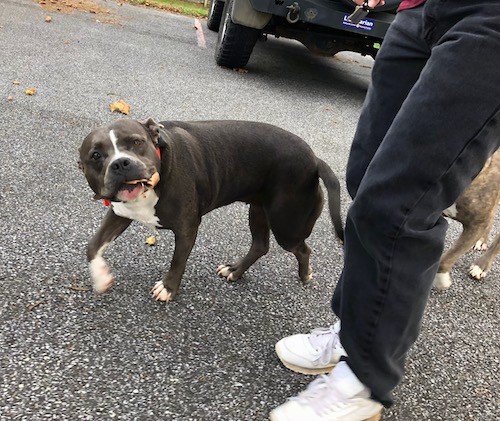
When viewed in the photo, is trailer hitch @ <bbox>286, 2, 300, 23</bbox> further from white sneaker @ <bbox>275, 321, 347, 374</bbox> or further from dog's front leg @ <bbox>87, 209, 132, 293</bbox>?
white sneaker @ <bbox>275, 321, 347, 374</bbox>

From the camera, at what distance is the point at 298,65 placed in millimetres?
8070

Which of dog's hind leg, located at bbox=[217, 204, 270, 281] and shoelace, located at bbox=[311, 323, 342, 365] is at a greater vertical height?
shoelace, located at bbox=[311, 323, 342, 365]

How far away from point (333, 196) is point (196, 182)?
0.66m

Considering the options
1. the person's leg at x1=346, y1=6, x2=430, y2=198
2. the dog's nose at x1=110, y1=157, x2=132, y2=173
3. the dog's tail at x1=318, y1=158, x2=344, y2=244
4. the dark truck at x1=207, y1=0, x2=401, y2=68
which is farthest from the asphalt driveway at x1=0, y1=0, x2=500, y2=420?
the dark truck at x1=207, y1=0, x2=401, y2=68

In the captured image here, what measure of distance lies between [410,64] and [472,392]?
4.75 ft

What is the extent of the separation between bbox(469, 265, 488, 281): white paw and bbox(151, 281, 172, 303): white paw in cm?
201

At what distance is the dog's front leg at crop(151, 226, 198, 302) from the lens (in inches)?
90.7

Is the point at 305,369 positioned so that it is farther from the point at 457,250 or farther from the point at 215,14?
the point at 215,14

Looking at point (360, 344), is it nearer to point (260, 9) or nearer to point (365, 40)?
point (260, 9)

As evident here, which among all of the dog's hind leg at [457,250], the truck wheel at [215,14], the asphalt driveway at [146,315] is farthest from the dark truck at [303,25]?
the dog's hind leg at [457,250]

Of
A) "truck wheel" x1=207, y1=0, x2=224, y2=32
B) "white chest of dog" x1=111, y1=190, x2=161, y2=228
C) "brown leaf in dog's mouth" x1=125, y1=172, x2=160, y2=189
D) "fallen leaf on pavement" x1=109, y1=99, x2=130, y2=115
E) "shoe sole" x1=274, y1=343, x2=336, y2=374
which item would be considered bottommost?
"truck wheel" x1=207, y1=0, x2=224, y2=32

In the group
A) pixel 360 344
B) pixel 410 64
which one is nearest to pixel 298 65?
pixel 410 64

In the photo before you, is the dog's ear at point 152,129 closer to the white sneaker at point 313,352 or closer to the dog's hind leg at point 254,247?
the dog's hind leg at point 254,247

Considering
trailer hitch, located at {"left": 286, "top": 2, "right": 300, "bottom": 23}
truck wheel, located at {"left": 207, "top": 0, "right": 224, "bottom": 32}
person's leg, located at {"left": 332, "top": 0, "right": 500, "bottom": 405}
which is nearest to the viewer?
person's leg, located at {"left": 332, "top": 0, "right": 500, "bottom": 405}
